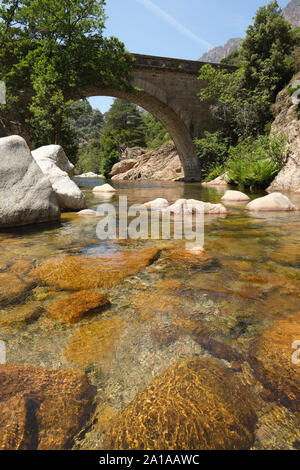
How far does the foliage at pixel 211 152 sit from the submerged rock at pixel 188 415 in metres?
16.9

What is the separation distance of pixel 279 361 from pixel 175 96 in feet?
68.3

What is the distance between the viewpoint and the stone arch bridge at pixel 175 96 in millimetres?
17906

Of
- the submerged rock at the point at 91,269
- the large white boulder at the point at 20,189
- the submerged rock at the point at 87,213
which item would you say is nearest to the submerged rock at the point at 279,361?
the submerged rock at the point at 91,269

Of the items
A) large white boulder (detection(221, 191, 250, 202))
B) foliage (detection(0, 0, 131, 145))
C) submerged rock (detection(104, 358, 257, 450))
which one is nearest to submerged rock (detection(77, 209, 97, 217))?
large white boulder (detection(221, 191, 250, 202))

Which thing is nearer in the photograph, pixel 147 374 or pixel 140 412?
pixel 140 412

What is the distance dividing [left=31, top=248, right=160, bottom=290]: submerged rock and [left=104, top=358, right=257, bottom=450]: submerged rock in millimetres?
1064

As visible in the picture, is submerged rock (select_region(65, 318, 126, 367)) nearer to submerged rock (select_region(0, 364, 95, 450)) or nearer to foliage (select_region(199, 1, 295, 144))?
submerged rock (select_region(0, 364, 95, 450))

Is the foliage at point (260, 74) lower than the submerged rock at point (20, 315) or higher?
higher

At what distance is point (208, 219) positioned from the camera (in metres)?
4.75

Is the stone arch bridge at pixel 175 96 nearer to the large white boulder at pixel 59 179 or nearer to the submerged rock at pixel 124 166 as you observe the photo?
the submerged rock at pixel 124 166
